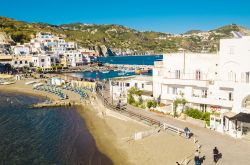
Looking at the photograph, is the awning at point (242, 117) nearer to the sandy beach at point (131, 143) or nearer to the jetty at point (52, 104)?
the sandy beach at point (131, 143)

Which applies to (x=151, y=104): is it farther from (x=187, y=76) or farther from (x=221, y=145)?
(x=221, y=145)

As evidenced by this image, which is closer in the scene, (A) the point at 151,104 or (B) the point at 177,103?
(B) the point at 177,103

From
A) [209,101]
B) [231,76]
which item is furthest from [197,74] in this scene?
[231,76]

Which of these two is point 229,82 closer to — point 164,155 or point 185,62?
point 185,62

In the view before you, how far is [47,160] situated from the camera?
30797 millimetres

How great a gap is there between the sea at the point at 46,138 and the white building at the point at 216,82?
1323 centimetres

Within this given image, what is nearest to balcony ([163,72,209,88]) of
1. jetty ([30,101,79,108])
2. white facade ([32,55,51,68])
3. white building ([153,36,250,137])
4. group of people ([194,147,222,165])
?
white building ([153,36,250,137])

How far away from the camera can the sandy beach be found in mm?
28609

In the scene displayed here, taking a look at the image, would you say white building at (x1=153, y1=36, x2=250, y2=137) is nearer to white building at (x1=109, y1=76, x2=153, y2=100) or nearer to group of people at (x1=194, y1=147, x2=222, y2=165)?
white building at (x1=109, y1=76, x2=153, y2=100)

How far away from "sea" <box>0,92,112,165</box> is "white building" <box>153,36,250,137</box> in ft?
43.4

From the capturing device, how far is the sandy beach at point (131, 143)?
93.9ft

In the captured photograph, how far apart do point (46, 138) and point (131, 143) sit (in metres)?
11.4

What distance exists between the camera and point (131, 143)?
33.8 m

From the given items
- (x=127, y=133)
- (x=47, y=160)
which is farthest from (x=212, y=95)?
(x=47, y=160)
